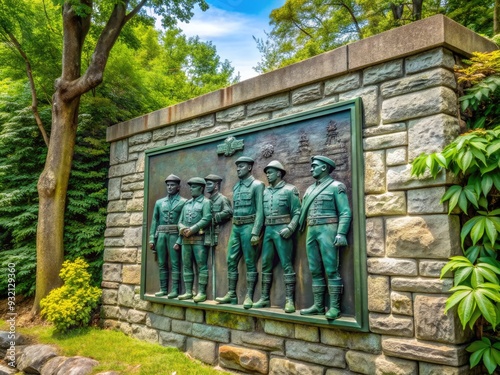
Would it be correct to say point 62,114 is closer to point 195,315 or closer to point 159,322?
point 159,322

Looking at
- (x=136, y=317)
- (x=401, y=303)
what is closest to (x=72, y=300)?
(x=136, y=317)

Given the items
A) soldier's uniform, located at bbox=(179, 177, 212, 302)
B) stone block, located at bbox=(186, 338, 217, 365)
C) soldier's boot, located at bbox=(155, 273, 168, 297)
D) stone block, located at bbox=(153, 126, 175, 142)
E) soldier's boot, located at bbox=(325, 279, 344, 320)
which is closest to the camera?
soldier's boot, located at bbox=(325, 279, 344, 320)

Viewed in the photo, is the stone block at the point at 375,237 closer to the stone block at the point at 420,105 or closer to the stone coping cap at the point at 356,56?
the stone block at the point at 420,105

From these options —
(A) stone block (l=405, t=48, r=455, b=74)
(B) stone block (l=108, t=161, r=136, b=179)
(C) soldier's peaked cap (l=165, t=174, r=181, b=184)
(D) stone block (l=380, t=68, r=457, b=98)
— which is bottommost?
(C) soldier's peaked cap (l=165, t=174, r=181, b=184)

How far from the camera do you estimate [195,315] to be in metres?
4.86

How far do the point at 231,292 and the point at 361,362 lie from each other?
152cm

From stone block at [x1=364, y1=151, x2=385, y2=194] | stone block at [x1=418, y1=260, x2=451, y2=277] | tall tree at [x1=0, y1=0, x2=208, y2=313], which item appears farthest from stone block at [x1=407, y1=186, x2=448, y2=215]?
tall tree at [x1=0, y1=0, x2=208, y2=313]

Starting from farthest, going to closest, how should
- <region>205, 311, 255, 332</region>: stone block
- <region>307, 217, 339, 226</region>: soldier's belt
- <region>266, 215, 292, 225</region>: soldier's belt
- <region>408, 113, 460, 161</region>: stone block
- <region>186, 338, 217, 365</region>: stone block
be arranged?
<region>186, 338, 217, 365</region>: stone block, <region>205, 311, 255, 332</region>: stone block, <region>266, 215, 292, 225</region>: soldier's belt, <region>307, 217, 339, 226</region>: soldier's belt, <region>408, 113, 460, 161</region>: stone block

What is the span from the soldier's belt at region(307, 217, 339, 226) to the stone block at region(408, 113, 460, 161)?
31.1 inches

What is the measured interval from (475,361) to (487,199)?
3.81ft

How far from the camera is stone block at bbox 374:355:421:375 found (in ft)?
10.2

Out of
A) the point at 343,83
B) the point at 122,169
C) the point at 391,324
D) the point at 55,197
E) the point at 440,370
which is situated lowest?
A: the point at 440,370

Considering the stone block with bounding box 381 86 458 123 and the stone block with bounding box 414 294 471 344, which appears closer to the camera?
the stone block with bounding box 414 294 471 344

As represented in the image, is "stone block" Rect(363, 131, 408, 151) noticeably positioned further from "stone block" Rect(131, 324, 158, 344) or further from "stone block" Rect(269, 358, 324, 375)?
"stone block" Rect(131, 324, 158, 344)
